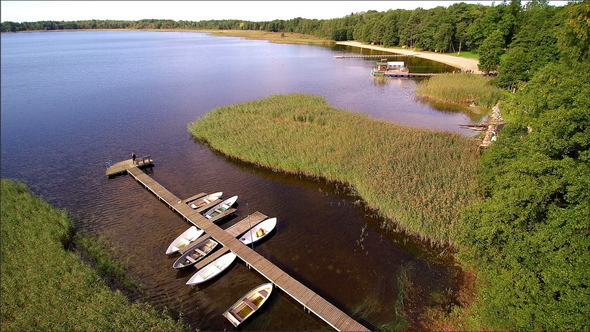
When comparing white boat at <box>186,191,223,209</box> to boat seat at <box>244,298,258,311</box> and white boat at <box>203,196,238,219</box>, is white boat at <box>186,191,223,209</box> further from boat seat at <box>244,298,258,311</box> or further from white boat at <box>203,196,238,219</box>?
boat seat at <box>244,298,258,311</box>

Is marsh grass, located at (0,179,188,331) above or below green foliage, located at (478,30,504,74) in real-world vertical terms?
below

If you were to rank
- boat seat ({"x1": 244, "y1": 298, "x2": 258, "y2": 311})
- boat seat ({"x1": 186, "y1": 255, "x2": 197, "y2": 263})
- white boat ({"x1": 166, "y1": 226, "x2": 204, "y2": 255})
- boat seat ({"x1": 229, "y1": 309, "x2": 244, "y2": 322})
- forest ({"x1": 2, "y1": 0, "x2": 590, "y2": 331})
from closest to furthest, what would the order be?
forest ({"x1": 2, "y1": 0, "x2": 590, "y2": 331}) < boat seat ({"x1": 229, "y1": 309, "x2": 244, "y2": 322}) < boat seat ({"x1": 244, "y1": 298, "x2": 258, "y2": 311}) < boat seat ({"x1": 186, "y1": 255, "x2": 197, "y2": 263}) < white boat ({"x1": 166, "y1": 226, "x2": 204, "y2": 255})

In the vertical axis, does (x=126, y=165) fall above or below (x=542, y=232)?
below

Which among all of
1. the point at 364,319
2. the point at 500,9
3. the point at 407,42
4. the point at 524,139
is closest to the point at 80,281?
the point at 364,319

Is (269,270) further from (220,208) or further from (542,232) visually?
(542,232)

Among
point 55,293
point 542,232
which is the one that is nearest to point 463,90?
point 542,232

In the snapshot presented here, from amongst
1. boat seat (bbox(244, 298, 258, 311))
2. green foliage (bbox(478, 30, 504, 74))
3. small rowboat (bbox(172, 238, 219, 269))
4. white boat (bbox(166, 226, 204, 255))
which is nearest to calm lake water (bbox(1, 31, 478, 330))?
boat seat (bbox(244, 298, 258, 311))

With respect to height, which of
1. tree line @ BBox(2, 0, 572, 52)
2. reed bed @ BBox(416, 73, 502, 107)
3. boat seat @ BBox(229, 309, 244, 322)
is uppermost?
tree line @ BBox(2, 0, 572, 52)
